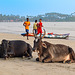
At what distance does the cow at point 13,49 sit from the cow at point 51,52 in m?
1.05

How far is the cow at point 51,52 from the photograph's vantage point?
323 inches

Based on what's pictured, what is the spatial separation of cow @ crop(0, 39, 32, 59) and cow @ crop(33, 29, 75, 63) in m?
1.05

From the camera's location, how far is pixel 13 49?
8.91 meters

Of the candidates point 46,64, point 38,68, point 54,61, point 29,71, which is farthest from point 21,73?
point 54,61

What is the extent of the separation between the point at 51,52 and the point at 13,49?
1690mm

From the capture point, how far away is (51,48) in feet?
27.3

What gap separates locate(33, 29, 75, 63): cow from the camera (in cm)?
821

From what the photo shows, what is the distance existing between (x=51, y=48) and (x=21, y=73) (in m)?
2.28

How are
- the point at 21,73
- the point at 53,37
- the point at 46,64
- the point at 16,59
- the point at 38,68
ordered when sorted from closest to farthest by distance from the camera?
the point at 21,73, the point at 38,68, the point at 46,64, the point at 16,59, the point at 53,37

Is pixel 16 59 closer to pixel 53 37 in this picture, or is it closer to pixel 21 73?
pixel 21 73

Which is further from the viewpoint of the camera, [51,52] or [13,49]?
[13,49]

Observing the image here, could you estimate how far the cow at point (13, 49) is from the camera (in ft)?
28.5

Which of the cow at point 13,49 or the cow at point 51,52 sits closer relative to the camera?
the cow at point 51,52

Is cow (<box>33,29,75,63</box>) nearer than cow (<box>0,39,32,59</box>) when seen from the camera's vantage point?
Yes
